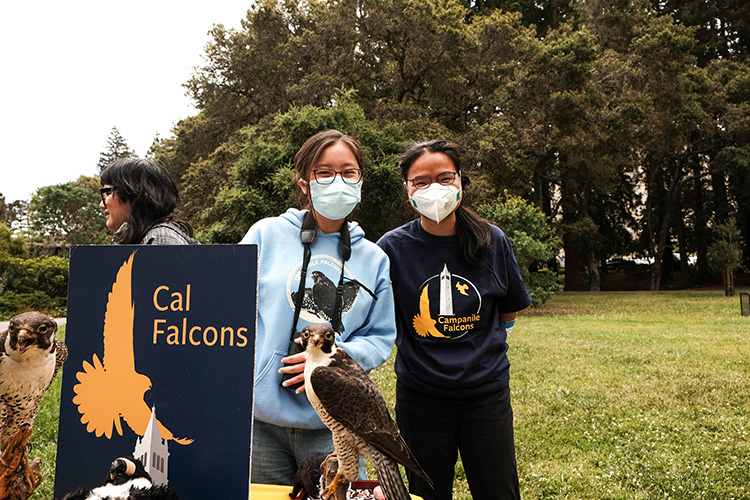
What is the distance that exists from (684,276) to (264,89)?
24.3 meters

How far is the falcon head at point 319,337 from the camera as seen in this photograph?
1308mm

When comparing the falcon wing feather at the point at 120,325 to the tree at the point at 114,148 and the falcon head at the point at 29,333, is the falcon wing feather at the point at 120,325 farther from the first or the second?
the tree at the point at 114,148

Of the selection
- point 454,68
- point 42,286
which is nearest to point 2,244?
point 42,286

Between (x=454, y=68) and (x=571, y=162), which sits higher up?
(x=454, y=68)

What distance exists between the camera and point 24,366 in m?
1.14

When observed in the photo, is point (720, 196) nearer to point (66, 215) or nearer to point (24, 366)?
point (24, 366)

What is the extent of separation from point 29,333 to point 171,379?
1.03ft

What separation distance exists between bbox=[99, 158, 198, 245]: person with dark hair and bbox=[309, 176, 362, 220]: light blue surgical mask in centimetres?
52

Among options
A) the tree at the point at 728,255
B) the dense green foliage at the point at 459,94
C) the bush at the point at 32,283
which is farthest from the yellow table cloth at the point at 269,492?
the tree at the point at 728,255

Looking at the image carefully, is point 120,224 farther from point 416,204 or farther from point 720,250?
point 720,250

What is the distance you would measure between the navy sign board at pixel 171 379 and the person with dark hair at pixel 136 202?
1.96ft

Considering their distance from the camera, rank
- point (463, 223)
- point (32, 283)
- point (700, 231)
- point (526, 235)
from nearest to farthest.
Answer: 1. point (463, 223)
2. point (32, 283)
3. point (526, 235)
4. point (700, 231)

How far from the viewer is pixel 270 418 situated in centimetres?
164

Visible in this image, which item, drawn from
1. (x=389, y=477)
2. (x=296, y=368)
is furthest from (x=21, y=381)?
(x=389, y=477)
